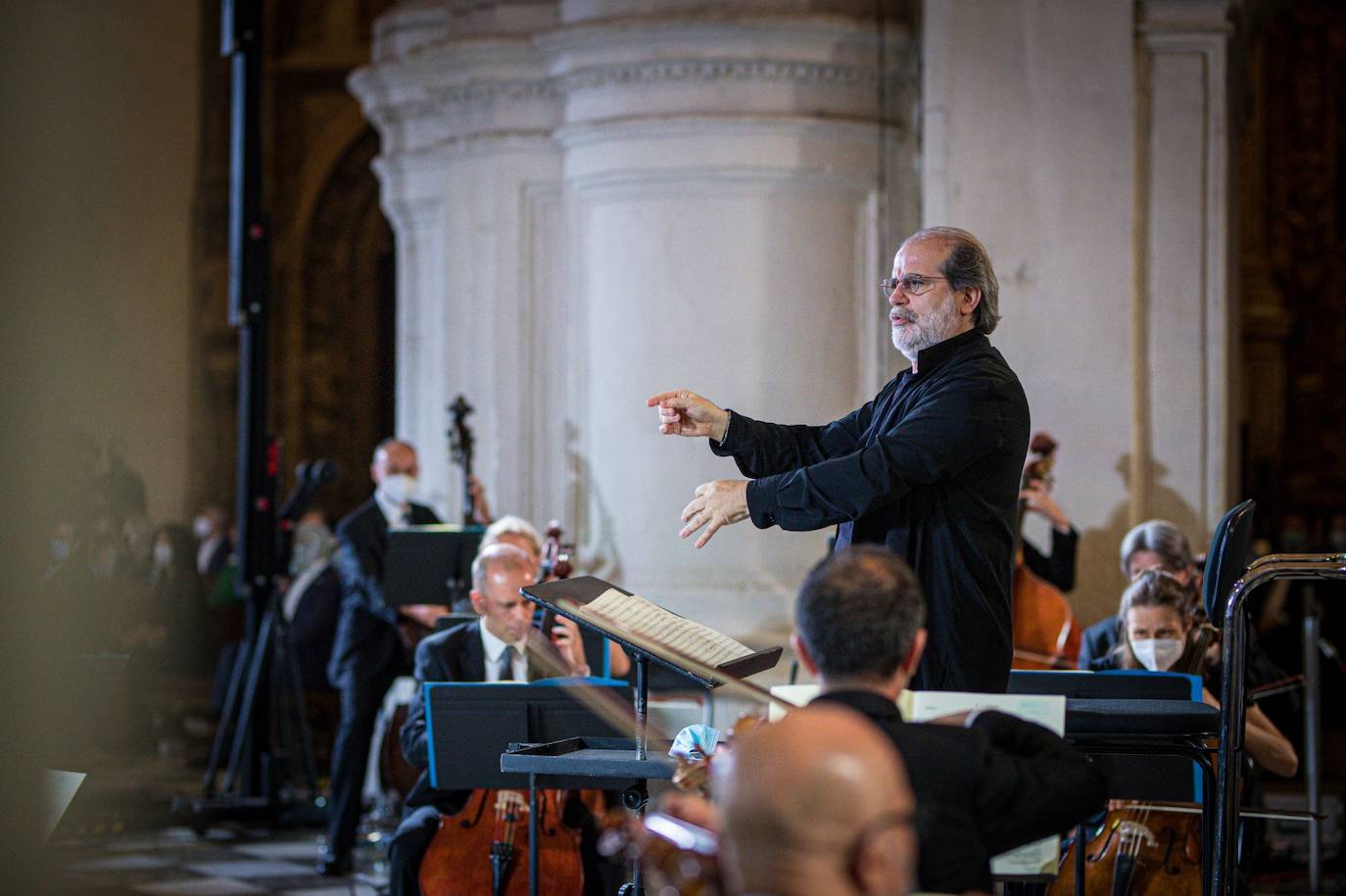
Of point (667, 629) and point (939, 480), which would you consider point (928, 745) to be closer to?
point (667, 629)

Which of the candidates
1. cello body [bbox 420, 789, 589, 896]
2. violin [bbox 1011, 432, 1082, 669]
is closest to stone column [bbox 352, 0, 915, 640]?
violin [bbox 1011, 432, 1082, 669]

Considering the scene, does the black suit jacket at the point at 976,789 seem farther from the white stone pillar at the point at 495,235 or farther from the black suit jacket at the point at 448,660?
the white stone pillar at the point at 495,235

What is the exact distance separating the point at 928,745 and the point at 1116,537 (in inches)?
189

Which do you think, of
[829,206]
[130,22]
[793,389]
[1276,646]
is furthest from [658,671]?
[130,22]

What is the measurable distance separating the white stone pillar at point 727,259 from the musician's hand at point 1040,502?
1207 millimetres

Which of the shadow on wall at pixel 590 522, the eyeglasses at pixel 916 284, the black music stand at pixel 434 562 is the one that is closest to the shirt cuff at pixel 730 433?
the eyeglasses at pixel 916 284

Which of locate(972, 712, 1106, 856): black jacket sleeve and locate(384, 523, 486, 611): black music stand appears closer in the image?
locate(972, 712, 1106, 856): black jacket sleeve

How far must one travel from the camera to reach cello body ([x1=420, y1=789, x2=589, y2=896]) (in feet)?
17.1

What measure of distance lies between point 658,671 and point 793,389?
5.56 ft

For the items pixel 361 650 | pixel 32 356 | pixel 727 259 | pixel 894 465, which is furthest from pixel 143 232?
pixel 32 356

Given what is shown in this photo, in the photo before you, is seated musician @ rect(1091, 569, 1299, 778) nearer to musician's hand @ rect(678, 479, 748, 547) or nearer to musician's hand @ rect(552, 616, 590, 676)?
musician's hand @ rect(552, 616, 590, 676)

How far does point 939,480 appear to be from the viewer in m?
4.01

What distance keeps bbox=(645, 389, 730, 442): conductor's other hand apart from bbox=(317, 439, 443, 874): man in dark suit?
3.40 m

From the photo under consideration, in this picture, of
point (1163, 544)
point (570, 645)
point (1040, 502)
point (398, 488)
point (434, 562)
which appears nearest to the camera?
point (570, 645)
